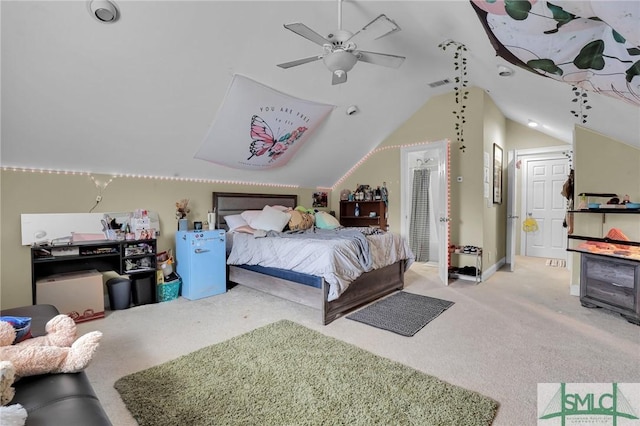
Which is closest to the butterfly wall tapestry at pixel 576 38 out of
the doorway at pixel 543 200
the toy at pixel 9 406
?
the toy at pixel 9 406

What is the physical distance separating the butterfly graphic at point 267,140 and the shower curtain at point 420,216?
2.81 metres

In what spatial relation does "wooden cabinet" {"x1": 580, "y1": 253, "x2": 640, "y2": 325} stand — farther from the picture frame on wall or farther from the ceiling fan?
the ceiling fan

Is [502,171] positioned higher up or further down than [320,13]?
further down

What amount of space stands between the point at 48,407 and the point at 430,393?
72.2 inches

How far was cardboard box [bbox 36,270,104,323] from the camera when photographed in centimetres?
286

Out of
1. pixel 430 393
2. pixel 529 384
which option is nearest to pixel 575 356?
pixel 529 384

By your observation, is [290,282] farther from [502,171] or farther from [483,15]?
[502,171]

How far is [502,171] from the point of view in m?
5.82

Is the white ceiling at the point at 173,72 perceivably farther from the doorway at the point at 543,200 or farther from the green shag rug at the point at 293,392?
the green shag rug at the point at 293,392

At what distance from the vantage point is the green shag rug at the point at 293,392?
1.62 meters

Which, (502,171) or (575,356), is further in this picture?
(502,171)

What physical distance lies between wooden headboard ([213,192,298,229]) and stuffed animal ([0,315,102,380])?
3.09 metres

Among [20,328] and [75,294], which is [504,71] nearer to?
[20,328]

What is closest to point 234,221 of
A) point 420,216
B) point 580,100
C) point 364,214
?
point 364,214
